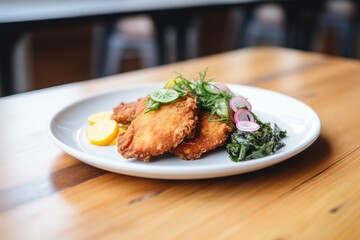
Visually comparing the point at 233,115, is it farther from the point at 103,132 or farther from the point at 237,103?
the point at 103,132

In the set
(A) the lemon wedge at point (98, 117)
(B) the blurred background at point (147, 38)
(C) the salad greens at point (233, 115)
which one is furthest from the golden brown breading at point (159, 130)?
(B) the blurred background at point (147, 38)

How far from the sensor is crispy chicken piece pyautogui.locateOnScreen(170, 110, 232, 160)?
761mm

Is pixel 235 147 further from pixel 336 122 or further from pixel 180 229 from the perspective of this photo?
pixel 336 122

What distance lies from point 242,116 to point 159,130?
0.17m

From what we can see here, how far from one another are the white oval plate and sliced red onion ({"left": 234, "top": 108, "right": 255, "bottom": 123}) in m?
0.07

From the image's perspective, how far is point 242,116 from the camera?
2.68ft

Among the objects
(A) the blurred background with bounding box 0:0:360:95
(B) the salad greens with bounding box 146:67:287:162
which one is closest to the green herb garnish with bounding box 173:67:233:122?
→ (B) the salad greens with bounding box 146:67:287:162

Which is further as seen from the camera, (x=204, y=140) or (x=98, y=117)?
(x=98, y=117)

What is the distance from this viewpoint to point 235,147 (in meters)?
0.75

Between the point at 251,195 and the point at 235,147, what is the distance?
104mm

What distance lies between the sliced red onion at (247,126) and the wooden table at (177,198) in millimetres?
78

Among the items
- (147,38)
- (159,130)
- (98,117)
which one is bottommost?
(147,38)

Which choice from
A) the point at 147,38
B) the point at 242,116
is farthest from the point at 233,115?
the point at 147,38

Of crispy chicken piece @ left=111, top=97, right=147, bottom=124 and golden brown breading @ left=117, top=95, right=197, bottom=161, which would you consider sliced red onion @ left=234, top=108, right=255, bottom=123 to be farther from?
crispy chicken piece @ left=111, top=97, right=147, bottom=124
